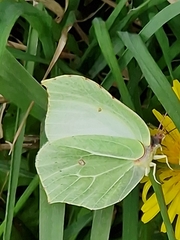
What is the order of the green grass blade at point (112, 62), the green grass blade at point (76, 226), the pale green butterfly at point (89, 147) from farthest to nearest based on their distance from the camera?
the green grass blade at point (76, 226), the green grass blade at point (112, 62), the pale green butterfly at point (89, 147)

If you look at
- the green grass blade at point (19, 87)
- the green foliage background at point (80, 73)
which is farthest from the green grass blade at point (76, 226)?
the green grass blade at point (19, 87)

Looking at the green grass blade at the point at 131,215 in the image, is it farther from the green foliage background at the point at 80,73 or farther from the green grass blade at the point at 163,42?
the green grass blade at the point at 163,42

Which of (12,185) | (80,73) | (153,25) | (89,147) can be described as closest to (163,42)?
(153,25)

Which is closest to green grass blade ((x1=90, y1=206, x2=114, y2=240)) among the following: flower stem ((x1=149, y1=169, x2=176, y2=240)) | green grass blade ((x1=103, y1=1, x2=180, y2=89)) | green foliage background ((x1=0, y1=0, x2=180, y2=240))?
green foliage background ((x1=0, y1=0, x2=180, y2=240))

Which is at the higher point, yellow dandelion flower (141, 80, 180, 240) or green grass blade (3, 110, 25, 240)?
yellow dandelion flower (141, 80, 180, 240)

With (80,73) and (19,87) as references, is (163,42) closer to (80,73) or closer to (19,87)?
(80,73)

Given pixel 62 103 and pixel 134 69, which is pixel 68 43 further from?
pixel 62 103

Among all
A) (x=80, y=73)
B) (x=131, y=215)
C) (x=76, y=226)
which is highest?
(x=80, y=73)

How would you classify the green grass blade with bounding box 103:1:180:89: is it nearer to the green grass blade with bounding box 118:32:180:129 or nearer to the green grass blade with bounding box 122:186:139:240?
the green grass blade with bounding box 118:32:180:129
